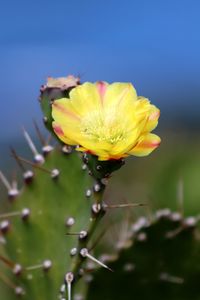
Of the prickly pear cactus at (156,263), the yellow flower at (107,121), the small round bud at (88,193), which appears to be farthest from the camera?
the prickly pear cactus at (156,263)

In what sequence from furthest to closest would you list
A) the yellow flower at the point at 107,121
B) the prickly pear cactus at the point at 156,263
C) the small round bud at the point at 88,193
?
the prickly pear cactus at the point at 156,263 → the small round bud at the point at 88,193 → the yellow flower at the point at 107,121

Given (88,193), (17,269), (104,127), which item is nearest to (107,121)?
(104,127)

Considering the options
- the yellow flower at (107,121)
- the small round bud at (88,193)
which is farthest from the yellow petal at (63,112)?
the small round bud at (88,193)

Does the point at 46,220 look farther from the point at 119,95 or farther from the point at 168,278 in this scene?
the point at 119,95

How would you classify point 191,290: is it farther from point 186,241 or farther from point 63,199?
point 63,199

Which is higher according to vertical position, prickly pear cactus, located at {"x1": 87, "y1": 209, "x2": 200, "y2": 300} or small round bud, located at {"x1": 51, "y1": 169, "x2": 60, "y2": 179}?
small round bud, located at {"x1": 51, "y1": 169, "x2": 60, "y2": 179}

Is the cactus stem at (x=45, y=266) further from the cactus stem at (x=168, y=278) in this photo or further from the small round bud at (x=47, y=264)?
the cactus stem at (x=168, y=278)

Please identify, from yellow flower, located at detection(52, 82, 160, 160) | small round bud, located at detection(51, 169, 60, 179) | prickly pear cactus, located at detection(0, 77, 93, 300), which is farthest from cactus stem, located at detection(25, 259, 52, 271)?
yellow flower, located at detection(52, 82, 160, 160)

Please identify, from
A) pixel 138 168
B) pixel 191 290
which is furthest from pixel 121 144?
pixel 138 168

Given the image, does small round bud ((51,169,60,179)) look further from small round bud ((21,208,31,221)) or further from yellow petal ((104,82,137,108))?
yellow petal ((104,82,137,108))
